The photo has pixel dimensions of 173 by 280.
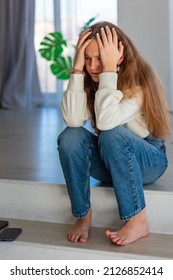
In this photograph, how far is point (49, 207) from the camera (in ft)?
7.22

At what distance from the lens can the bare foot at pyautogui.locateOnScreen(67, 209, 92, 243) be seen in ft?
6.34

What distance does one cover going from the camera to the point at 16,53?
5254 mm

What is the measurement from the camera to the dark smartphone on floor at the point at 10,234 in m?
1.97

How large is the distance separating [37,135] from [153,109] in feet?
5.52

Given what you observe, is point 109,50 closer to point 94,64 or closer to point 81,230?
point 94,64

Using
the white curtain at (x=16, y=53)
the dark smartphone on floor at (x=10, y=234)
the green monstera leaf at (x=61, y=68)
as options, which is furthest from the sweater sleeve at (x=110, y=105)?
the white curtain at (x=16, y=53)

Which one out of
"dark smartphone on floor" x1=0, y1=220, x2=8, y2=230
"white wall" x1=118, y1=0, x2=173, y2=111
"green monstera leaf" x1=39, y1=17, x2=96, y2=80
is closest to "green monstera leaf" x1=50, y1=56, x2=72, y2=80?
"green monstera leaf" x1=39, y1=17, x2=96, y2=80

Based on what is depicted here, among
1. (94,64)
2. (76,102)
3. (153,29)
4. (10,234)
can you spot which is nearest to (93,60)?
(94,64)

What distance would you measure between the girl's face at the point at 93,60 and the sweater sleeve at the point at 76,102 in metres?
0.04

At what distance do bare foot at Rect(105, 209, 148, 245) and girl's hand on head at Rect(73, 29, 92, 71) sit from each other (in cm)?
56

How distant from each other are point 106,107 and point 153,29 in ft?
9.15

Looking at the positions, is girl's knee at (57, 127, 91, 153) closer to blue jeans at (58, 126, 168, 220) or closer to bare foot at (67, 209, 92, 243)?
blue jeans at (58, 126, 168, 220)

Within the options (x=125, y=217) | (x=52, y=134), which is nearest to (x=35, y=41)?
(x=52, y=134)

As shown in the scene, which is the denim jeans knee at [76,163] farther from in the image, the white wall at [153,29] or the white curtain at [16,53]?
the white curtain at [16,53]
